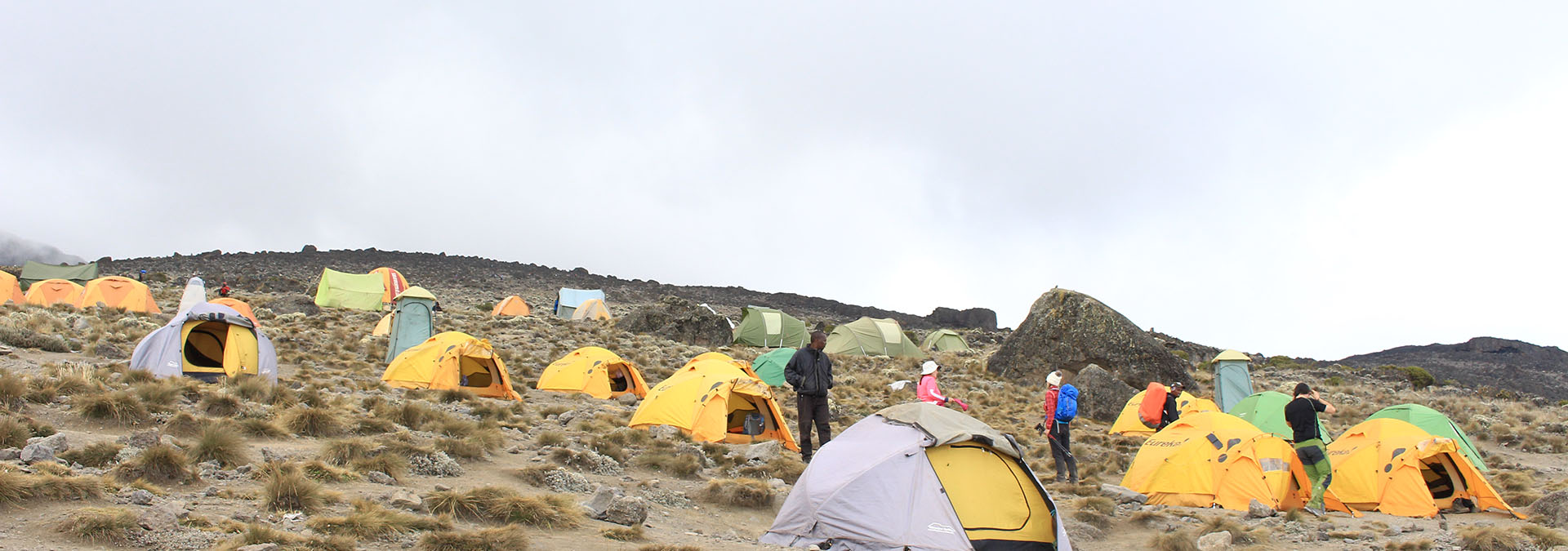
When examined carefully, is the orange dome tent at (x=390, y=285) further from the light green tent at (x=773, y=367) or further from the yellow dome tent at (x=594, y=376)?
the yellow dome tent at (x=594, y=376)

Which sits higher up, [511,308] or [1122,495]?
[511,308]

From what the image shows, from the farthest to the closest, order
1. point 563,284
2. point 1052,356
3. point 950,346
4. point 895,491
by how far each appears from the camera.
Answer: point 563,284
point 950,346
point 1052,356
point 895,491

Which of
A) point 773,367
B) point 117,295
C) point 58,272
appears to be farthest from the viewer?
point 58,272

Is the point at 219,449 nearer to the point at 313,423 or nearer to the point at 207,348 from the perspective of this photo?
the point at 313,423

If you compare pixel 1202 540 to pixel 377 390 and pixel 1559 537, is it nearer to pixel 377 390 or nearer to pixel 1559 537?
pixel 1559 537

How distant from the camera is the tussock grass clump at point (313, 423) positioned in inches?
396

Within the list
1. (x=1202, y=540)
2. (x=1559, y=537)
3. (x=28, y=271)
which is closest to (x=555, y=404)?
(x=1202, y=540)

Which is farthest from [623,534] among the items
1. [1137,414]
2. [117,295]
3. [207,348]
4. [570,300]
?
[570,300]

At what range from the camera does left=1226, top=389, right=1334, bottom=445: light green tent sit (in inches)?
632

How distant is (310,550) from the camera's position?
5.55m

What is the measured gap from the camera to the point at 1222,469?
1023 centimetres

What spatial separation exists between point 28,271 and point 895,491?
46.2 m

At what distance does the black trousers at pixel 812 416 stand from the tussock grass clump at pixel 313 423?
218 inches

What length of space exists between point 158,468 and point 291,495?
53.2 inches
